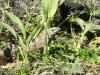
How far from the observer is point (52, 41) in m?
2.35

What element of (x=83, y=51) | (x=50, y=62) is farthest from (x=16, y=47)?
(x=83, y=51)

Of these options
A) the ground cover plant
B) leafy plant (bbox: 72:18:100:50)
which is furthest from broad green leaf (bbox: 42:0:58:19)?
leafy plant (bbox: 72:18:100:50)

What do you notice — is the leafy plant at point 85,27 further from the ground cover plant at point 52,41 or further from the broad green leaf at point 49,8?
the broad green leaf at point 49,8

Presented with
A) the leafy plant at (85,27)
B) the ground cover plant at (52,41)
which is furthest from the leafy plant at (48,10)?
the leafy plant at (85,27)

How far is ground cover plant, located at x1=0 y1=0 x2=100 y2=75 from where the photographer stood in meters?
2.06

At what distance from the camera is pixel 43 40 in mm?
2277

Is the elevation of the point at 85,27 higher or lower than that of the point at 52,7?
lower

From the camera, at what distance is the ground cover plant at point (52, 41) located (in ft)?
6.75

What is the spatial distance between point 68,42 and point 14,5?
2.29 ft

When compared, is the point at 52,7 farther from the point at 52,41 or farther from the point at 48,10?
the point at 52,41

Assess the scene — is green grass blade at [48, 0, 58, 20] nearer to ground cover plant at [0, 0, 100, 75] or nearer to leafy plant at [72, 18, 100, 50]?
ground cover plant at [0, 0, 100, 75]

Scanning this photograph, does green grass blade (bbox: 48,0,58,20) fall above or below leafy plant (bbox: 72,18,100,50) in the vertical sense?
above

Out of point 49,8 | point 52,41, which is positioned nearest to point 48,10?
point 49,8

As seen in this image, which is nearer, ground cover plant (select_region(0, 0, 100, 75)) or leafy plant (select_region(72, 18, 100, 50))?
ground cover plant (select_region(0, 0, 100, 75))
